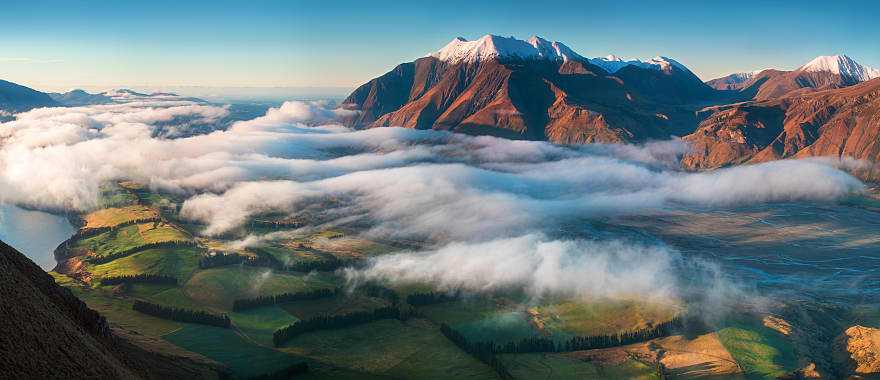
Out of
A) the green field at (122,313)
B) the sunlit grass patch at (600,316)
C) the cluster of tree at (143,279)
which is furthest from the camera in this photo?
the cluster of tree at (143,279)

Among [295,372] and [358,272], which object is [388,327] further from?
[358,272]

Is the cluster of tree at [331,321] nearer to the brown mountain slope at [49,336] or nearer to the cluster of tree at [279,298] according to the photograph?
the cluster of tree at [279,298]

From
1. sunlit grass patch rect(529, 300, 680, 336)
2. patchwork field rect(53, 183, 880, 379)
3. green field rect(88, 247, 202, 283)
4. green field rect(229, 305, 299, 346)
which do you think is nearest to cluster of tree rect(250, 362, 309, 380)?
patchwork field rect(53, 183, 880, 379)

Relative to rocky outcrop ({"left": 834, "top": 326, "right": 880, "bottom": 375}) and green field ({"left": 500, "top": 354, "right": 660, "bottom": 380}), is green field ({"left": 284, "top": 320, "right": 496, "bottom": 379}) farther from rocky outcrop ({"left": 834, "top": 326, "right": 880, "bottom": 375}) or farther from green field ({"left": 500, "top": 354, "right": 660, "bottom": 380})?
rocky outcrop ({"left": 834, "top": 326, "right": 880, "bottom": 375})

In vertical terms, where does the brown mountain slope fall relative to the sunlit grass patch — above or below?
above

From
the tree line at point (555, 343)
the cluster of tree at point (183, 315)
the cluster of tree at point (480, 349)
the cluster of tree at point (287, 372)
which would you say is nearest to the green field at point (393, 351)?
the cluster of tree at point (480, 349)

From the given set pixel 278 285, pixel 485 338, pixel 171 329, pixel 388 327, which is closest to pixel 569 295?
pixel 485 338
